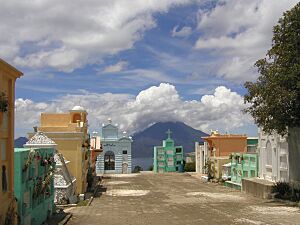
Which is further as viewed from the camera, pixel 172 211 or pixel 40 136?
pixel 40 136

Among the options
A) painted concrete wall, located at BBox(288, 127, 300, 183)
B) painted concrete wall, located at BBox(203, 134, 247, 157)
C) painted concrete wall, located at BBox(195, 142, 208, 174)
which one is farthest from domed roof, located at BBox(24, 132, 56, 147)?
painted concrete wall, located at BBox(195, 142, 208, 174)

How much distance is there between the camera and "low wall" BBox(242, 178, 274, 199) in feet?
87.7

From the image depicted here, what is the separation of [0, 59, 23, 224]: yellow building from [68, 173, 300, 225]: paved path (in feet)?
19.1

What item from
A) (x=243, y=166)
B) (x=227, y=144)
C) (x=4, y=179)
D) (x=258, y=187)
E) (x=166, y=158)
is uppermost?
(x=227, y=144)

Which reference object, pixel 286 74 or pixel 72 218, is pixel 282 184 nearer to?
pixel 286 74

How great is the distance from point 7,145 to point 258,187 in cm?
1853

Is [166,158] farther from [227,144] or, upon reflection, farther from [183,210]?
[183,210]

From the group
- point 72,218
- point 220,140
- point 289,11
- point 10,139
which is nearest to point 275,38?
point 289,11

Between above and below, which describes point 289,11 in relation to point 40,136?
above

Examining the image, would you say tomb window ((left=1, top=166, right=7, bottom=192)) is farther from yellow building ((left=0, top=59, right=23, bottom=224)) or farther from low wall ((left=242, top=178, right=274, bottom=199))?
low wall ((left=242, top=178, right=274, bottom=199))

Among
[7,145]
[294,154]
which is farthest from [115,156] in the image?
[7,145]

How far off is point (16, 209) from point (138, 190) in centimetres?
2142

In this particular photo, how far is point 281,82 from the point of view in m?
20.6

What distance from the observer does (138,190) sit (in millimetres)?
34781
